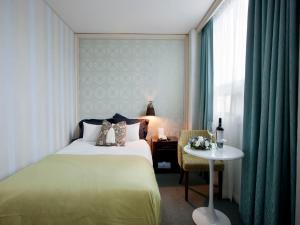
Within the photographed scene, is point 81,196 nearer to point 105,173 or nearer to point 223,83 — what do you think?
point 105,173

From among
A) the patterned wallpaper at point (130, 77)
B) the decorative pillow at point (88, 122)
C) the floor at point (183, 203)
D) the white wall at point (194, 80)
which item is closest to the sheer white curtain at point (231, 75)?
the floor at point (183, 203)

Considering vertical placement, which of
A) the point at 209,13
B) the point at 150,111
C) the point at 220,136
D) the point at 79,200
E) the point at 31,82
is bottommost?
the point at 79,200

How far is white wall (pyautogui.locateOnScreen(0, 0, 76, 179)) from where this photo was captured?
75.9 inches

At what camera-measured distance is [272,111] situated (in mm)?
1574

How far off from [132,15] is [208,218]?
2939mm

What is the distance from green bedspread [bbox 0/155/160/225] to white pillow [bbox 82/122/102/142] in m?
1.58

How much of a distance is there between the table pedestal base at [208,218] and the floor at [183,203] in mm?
66

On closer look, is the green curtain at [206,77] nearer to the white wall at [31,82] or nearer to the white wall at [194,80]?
the white wall at [194,80]

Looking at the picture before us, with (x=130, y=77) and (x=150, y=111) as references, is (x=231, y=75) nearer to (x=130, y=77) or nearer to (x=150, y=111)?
(x=150, y=111)

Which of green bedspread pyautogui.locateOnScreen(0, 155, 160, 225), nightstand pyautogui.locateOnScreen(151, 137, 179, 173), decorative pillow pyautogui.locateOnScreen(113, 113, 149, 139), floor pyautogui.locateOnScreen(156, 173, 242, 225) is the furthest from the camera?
decorative pillow pyautogui.locateOnScreen(113, 113, 149, 139)

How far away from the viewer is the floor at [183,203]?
6.88ft

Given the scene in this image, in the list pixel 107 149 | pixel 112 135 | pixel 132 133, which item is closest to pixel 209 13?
pixel 132 133

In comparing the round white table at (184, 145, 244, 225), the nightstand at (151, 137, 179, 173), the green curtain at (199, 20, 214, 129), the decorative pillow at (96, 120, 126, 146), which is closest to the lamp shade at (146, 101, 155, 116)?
the nightstand at (151, 137, 179, 173)

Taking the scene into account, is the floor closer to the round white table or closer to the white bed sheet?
the round white table
